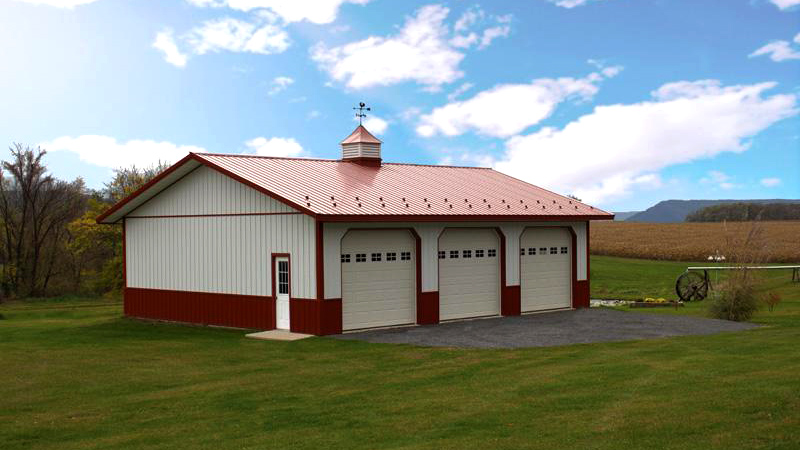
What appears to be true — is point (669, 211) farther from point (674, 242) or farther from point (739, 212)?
point (674, 242)

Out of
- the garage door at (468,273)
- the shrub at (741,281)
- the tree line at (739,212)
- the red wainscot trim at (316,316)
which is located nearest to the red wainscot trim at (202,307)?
the red wainscot trim at (316,316)

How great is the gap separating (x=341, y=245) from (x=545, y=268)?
28.0 feet

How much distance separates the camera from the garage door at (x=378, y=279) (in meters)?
20.5

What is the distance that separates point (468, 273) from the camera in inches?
924

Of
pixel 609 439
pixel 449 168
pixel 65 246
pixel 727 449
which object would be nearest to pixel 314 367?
pixel 609 439

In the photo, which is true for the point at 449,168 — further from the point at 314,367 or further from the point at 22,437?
the point at 22,437

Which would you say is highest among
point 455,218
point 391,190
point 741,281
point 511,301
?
point 391,190

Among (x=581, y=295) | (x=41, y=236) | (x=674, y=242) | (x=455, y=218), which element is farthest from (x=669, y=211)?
(x=455, y=218)

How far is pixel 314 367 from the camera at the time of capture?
51.1 feet

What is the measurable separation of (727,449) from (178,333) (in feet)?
54.0

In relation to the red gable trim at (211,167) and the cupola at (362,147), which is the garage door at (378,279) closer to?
the red gable trim at (211,167)

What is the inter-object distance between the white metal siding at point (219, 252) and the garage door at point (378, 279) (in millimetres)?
1173

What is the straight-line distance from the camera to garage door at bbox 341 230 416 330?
2048 cm

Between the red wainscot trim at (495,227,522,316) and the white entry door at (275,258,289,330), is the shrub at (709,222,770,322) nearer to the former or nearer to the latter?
the red wainscot trim at (495,227,522,316)
